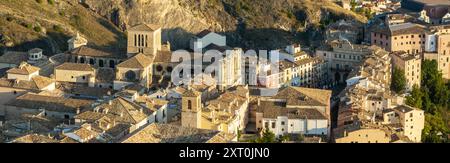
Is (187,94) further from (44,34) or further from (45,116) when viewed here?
(44,34)

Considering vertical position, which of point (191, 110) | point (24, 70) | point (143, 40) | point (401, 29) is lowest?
point (191, 110)

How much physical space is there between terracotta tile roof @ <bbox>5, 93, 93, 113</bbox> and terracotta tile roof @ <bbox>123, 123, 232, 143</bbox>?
7111 mm

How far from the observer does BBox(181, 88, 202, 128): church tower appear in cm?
4066

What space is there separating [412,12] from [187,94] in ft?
101

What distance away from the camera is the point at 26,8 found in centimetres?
6400

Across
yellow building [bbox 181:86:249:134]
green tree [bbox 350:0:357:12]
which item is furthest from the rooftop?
green tree [bbox 350:0:357:12]

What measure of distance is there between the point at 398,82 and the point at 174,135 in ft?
65.3

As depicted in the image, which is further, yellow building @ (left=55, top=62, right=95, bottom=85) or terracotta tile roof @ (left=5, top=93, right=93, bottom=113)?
yellow building @ (left=55, top=62, right=95, bottom=85)

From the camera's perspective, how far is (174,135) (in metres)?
36.5

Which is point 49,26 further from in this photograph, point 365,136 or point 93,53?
point 365,136

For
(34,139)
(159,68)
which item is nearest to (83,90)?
(159,68)

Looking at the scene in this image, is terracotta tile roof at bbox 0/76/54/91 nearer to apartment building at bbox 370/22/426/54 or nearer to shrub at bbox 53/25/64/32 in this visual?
shrub at bbox 53/25/64/32
